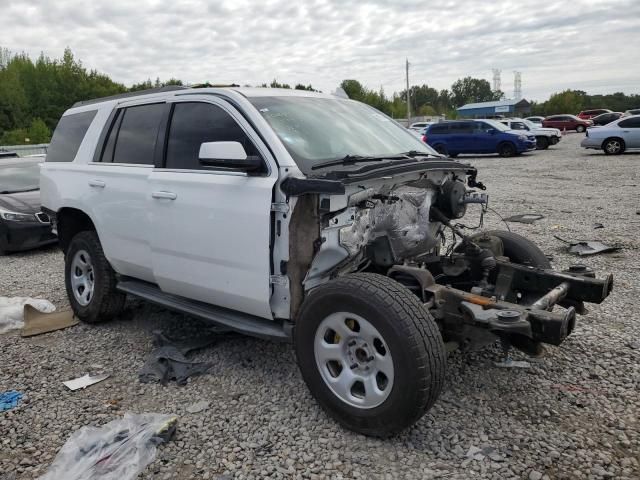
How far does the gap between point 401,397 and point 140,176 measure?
2.65 meters

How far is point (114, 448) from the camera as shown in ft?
9.82

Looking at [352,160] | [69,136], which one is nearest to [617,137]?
[352,160]

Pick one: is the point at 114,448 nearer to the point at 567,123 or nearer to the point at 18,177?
the point at 18,177

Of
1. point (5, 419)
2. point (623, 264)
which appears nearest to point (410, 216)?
point (5, 419)

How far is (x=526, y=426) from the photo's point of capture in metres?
3.10

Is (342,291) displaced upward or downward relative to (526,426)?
upward

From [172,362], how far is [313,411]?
1.26 meters

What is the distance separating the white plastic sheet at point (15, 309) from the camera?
516 cm

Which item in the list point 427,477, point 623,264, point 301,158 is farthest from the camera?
point 623,264

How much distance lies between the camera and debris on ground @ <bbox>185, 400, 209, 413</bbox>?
3449mm

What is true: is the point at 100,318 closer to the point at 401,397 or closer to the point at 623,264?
the point at 401,397

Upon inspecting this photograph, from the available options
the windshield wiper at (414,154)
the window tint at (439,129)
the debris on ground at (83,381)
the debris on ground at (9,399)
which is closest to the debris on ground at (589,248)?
the windshield wiper at (414,154)

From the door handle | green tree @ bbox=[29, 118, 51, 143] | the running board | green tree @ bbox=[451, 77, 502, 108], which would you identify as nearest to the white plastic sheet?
the running board

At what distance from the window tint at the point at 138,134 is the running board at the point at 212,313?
103 cm
